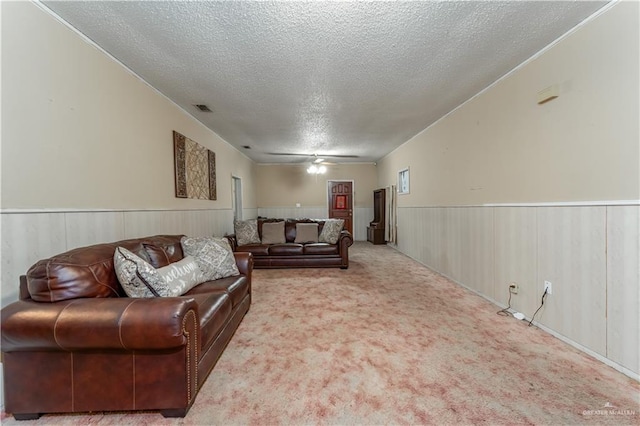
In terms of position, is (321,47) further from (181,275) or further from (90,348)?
(90,348)

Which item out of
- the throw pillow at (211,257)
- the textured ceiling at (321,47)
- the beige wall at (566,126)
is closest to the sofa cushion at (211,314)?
the throw pillow at (211,257)

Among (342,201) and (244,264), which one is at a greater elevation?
(342,201)

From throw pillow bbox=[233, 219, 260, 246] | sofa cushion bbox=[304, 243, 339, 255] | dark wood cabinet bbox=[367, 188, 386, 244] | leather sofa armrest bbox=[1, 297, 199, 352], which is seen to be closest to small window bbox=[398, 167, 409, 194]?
dark wood cabinet bbox=[367, 188, 386, 244]

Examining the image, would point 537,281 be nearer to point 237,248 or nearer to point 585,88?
point 585,88

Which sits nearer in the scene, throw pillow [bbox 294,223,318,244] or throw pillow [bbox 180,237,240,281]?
throw pillow [bbox 180,237,240,281]

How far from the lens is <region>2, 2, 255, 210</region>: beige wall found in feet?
5.23

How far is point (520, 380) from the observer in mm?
1688

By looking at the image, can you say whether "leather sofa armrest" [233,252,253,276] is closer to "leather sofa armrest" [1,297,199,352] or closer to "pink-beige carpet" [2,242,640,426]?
"pink-beige carpet" [2,242,640,426]

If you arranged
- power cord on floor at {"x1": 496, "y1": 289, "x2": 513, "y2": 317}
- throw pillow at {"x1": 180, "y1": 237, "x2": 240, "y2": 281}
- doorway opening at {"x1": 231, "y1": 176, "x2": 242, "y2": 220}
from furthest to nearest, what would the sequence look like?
doorway opening at {"x1": 231, "y1": 176, "x2": 242, "y2": 220}
power cord on floor at {"x1": 496, "y1": 289, "x2": 513, "y2": 317}
throw pillow at {"x1": 180, "y1": 237, "x2": 240, "y2": 281}

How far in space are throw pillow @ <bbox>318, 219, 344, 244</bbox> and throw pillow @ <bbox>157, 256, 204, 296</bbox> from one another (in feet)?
9.41

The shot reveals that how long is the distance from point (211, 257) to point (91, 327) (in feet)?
4.15

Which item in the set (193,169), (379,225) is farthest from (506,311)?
(379,225)

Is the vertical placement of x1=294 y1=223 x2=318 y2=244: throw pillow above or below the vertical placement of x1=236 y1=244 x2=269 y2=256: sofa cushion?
above

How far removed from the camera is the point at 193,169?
3887mm
